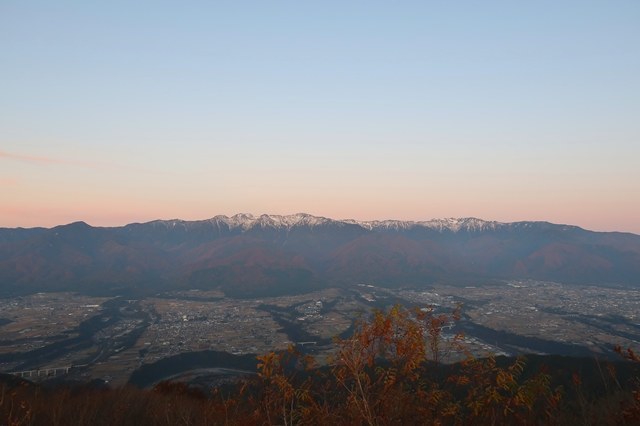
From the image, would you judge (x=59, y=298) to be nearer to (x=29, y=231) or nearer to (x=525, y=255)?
(x=29, y=231)

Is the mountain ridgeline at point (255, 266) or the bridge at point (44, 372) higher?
the mountain ridgeline at point (255, 266)

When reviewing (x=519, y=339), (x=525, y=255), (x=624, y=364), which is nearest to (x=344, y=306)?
(x=519, y=339)

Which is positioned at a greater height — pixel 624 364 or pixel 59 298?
pixel 624 364

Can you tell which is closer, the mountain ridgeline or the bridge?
the bridge

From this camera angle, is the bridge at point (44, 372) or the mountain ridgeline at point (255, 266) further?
the mountain ridgeline at point (255, 266)

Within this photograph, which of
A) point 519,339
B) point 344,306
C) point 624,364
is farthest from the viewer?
point 344,306

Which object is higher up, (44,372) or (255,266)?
(255,266)

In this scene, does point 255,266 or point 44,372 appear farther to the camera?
point 255,266

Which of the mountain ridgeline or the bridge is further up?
the mountain ridgeline
